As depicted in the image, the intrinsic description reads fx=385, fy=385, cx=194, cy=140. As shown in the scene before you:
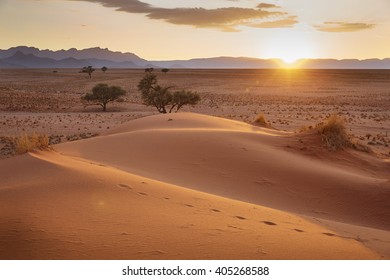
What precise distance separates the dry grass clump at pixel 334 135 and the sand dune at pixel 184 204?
197 centimetres

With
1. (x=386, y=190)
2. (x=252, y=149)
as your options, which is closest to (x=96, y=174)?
(x=252, y=149)

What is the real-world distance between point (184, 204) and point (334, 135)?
10.1 meters

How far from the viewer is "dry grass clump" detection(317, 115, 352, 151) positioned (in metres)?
14.6

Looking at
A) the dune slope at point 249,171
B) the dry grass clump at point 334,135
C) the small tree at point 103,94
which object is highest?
the small tree at point 103,94

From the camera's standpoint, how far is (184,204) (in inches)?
255

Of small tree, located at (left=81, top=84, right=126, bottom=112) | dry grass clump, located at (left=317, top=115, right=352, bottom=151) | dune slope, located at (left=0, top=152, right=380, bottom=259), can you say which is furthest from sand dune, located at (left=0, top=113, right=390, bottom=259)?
small tree, located at (left=81, top=84, right=126, bottom=112)

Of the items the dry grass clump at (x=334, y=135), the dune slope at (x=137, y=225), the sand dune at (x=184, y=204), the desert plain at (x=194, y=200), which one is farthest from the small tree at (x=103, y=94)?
the dune slope at (x=137, y=225)

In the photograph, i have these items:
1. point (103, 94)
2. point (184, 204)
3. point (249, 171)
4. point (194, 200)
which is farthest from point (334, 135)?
point (103, 94)

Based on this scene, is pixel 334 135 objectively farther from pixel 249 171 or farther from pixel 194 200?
pixel 194 200

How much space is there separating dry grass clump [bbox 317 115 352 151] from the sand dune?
1972 mm

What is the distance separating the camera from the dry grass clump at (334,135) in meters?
14.6

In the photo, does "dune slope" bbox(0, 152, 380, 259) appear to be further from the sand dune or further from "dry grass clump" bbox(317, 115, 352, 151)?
"dry grass clump" bbox(317, 115, 352, 151)

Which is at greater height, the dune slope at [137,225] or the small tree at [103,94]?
the small tree at [103,94]

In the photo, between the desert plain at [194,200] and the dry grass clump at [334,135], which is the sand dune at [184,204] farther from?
the dry grass clump at [334,135]
